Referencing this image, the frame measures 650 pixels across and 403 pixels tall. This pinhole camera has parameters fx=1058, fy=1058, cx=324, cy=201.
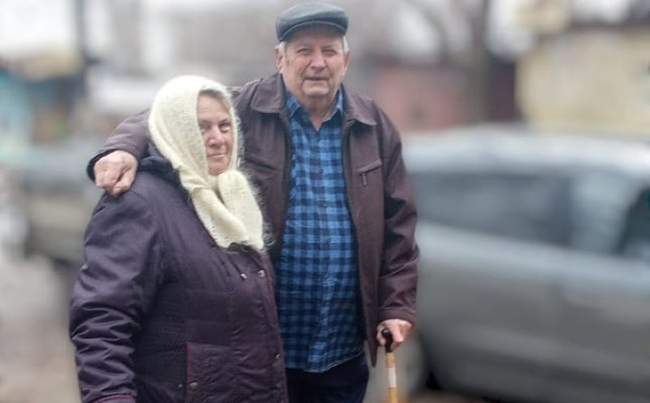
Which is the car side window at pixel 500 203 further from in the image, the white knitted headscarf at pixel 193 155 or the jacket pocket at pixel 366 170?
the white knitted headscarf at pixel 193 155

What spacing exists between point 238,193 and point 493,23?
15.9 metres

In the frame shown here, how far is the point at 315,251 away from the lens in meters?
2.87

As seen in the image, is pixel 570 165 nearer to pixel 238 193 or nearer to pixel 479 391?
pixel 479 391

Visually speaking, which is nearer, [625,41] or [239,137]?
[239,137]

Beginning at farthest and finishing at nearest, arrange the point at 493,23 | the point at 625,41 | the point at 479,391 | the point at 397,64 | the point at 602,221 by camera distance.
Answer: the point at 397,64
the point at 493,23
the point at 625,41
the point at 479,391
the point at 602,221

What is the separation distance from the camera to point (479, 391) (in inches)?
218

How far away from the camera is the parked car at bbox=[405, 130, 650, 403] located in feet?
16.3

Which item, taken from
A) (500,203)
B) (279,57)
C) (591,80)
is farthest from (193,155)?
(591,80)

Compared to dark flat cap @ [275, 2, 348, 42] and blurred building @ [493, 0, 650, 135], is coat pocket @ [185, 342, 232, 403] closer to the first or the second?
dark flat cap @ [275, 2, 348, 42]

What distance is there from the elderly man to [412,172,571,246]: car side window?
96.9 inches

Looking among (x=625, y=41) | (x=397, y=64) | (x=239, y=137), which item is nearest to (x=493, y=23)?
(x=625, y=41)

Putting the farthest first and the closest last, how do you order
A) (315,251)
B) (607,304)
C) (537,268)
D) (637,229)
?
(537,268) → (637,229) → (607,304) → (315,251)

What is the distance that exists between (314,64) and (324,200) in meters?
0.37

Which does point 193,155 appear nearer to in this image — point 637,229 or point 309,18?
point 309,18
